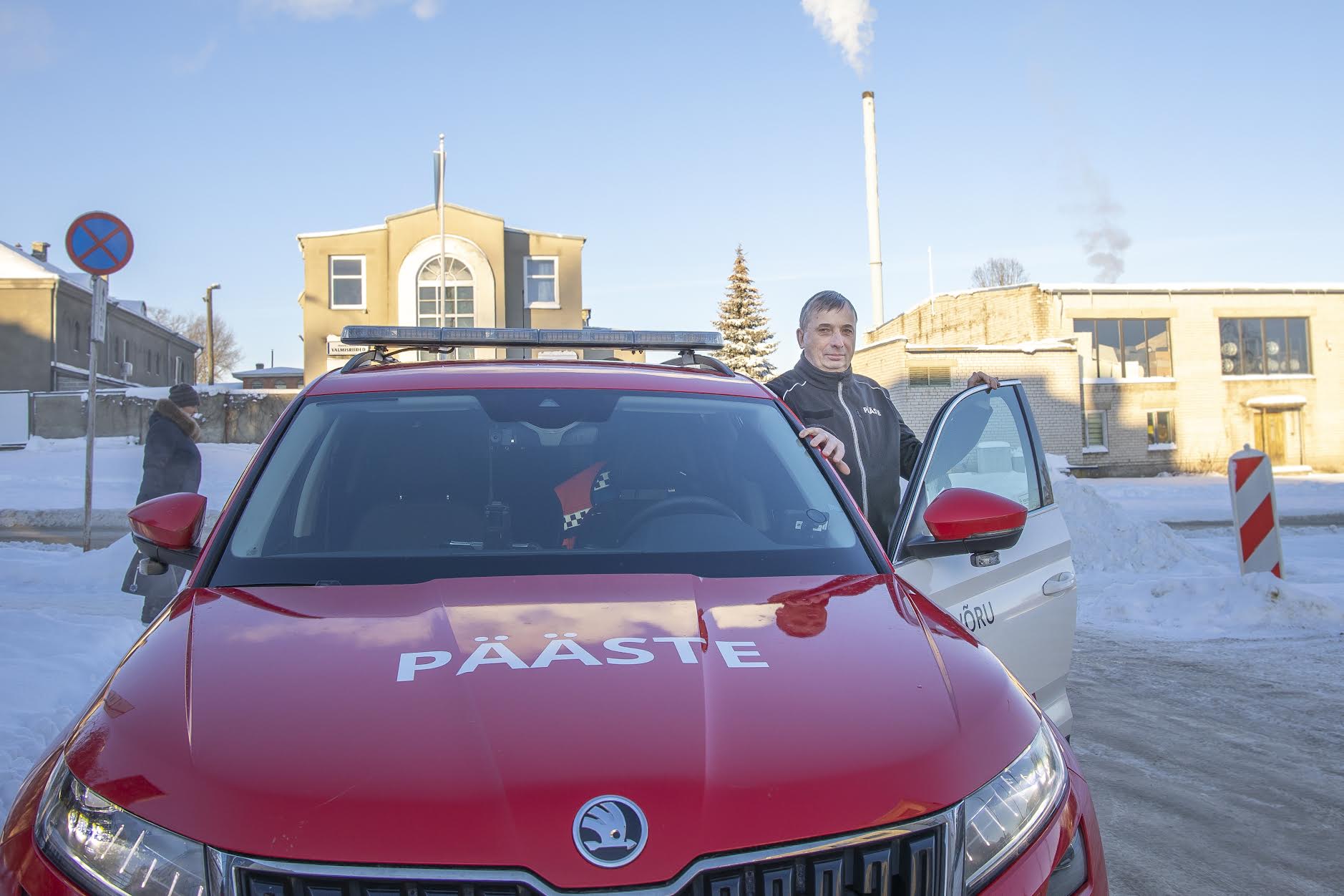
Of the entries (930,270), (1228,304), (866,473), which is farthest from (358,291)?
(866,473)

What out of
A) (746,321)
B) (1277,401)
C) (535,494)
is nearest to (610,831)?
(535,494)

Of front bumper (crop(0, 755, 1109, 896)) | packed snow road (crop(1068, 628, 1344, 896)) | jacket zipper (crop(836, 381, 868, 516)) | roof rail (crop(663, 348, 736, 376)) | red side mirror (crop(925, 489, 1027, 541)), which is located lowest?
packed snow road (crop(1068, 628, 1344, 896))

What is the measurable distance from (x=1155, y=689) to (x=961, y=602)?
124 inches

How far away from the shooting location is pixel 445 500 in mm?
2723

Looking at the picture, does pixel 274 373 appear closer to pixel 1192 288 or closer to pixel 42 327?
pixel 42 327

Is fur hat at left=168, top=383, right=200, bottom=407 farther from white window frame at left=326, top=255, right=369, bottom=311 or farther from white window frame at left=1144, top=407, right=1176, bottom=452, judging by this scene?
white window frame at left=1144, top=407, right=1176, bottom=452

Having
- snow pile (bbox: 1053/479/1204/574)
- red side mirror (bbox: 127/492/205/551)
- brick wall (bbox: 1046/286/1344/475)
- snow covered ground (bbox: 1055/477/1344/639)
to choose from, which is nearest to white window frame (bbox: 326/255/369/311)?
brick wall (bbox: 1046/286/1344/475)

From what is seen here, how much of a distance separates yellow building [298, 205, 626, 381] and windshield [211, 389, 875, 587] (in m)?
31.4

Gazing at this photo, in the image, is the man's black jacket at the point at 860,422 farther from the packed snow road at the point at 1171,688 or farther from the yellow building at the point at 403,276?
the yellow building at the point at 403,276

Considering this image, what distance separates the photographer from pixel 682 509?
2746mm

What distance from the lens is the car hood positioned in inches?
58.5

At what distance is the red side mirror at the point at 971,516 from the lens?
2814 millimetres

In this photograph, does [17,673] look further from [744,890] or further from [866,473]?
[744,890]

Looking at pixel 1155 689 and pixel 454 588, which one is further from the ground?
pixel 454 588
